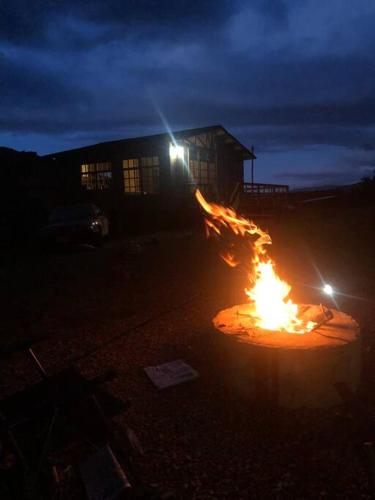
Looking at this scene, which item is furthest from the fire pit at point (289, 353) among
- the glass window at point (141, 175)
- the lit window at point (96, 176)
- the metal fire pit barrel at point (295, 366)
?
the lit window at point (96, 176)

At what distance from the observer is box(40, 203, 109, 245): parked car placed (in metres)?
13.5

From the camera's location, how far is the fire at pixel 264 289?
4703 millimetres

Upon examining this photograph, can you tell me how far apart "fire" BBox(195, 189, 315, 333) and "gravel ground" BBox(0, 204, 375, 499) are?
0.83m

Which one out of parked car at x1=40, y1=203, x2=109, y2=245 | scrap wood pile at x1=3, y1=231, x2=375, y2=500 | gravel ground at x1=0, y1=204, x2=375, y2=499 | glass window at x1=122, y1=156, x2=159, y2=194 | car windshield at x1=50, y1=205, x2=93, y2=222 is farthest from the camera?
glass window at x1=122, y1=156, x2=159, y2=194

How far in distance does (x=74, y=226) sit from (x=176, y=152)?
29.8ft

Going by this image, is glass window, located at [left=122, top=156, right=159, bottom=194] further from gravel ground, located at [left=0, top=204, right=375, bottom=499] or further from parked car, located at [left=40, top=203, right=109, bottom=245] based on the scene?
gravel ground, located at [left=0, top=204, right=375, bottom=499]

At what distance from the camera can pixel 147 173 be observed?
70.5 feet

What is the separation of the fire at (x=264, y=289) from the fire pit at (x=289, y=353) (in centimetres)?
1

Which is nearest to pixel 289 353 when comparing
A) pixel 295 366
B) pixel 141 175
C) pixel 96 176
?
pixel 295 366

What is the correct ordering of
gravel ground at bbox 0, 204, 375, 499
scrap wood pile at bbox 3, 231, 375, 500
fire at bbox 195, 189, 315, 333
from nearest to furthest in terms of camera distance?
scrap wood pile at bbox 3, 231, 375, 500, gravel ground at bbox 0, 204, 375, 499, fire at bbox 195, 189, 315, 333

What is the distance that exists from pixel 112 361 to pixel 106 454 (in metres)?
2.17

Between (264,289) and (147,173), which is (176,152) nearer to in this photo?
(147,173)

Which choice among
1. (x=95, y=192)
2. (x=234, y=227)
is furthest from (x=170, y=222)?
(x=234, y=227)

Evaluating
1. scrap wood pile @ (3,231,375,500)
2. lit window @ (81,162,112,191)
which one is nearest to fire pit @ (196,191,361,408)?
scrap wood pile @ (3,231,375,500)
